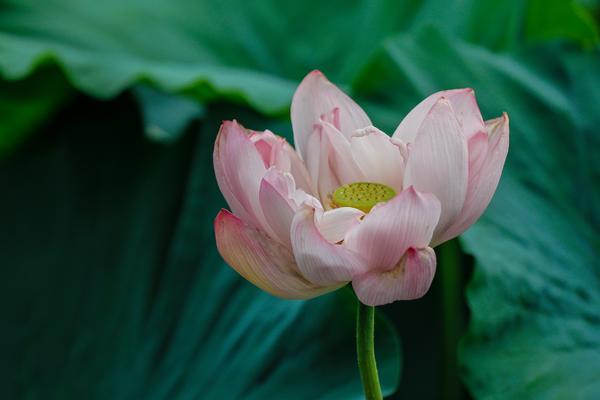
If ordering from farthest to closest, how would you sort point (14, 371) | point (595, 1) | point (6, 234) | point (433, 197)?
point (595, 1), point (6, 234), point (14, 371), point (433, 197)

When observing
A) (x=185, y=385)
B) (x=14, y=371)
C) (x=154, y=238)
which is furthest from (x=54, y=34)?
(x=185, y=385)

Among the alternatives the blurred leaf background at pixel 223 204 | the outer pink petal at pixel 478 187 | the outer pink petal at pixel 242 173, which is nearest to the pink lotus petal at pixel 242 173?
the outer pink petal at pixel 242 173

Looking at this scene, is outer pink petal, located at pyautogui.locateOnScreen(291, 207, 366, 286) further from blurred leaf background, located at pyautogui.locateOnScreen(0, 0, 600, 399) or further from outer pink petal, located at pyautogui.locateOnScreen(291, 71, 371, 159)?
blurred leaf background, located at pyautogui.locateOnScreen(0, 0, 600, 399)

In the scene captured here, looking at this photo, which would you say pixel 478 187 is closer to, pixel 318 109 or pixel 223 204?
pixel 318 109

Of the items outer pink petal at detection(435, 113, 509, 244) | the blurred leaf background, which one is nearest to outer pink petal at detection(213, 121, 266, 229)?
outer pink petal at detection(435, 113, 509, 244)

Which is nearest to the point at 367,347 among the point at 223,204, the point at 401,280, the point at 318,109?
the point at 401,280

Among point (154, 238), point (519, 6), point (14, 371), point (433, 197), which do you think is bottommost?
point (433, 197)

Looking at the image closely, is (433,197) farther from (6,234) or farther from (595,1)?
(595,1)
